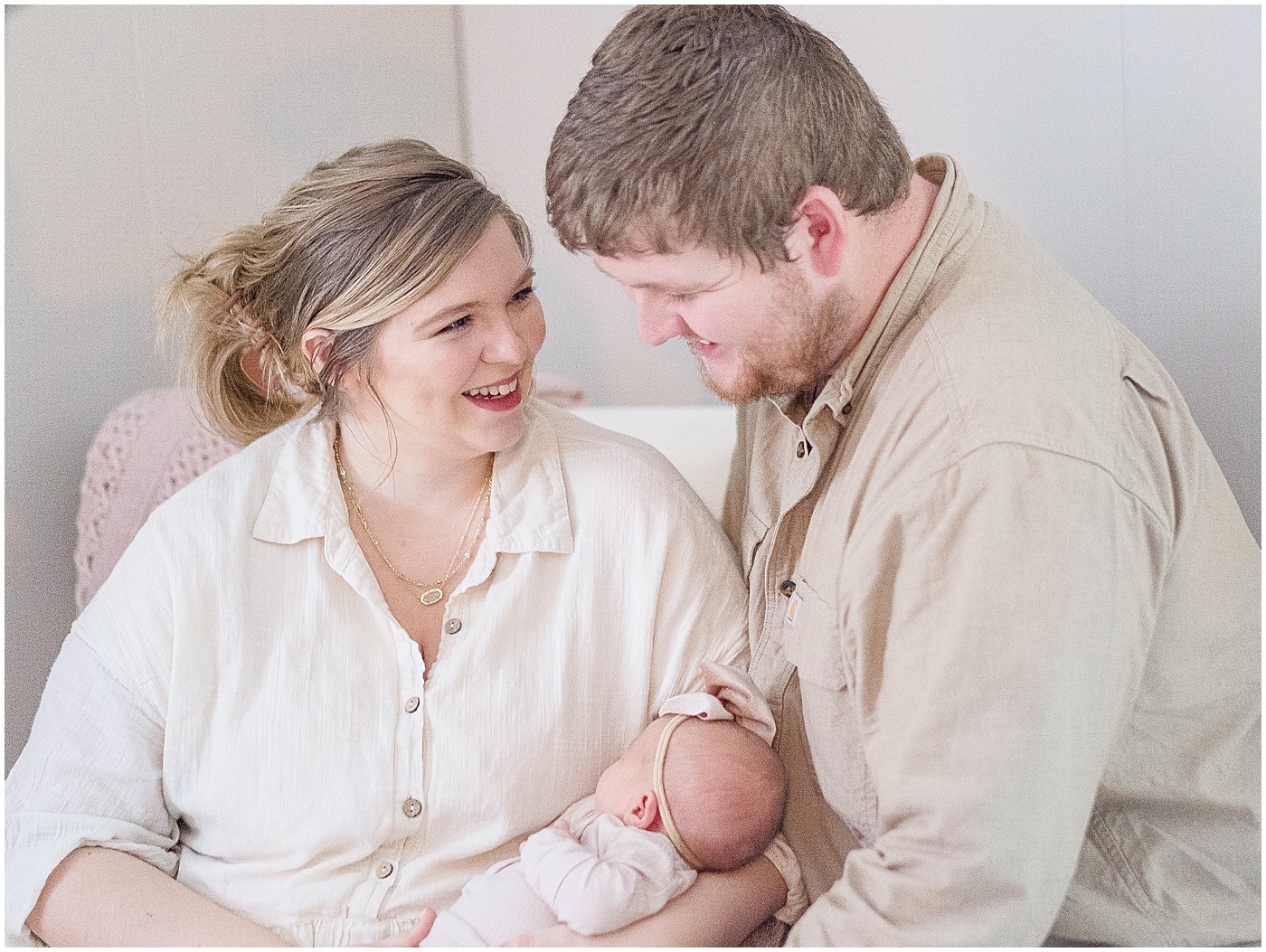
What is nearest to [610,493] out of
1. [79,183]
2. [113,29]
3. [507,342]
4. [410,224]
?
[507,342]

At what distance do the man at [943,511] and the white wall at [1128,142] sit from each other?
1.67 ft

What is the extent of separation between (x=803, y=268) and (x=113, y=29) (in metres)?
1.30

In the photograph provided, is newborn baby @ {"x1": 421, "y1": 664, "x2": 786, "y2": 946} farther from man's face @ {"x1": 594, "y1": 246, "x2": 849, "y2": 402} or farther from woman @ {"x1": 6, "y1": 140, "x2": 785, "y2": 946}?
man's face @ {"x1": 594, "y1": 246, "x2": 849, "y2": 402}

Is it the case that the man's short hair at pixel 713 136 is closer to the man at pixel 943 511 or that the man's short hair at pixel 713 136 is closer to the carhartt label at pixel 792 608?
the man at pixel 943 511

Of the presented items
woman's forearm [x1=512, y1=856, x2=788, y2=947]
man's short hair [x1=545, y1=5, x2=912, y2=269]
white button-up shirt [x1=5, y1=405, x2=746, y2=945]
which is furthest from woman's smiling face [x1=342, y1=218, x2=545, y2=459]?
woman's forearm [x1=512, y1=856, x2=788, y2=947]

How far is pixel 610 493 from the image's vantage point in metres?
1.46

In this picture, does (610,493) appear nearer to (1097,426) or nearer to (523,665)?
(523,665)

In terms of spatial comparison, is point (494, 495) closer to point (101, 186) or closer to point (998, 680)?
point (998, 680)

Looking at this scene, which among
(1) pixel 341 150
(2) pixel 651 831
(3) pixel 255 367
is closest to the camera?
(2) pixel 651 831

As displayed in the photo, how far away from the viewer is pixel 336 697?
1.37 metres

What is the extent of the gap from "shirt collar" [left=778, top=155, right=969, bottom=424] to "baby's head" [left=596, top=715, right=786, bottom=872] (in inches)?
15.6

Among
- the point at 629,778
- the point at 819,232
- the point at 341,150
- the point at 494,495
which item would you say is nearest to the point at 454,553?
the point at 494,495

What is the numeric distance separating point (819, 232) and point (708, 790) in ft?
2.04

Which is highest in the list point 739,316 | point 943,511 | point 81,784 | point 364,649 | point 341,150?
point 341,150
